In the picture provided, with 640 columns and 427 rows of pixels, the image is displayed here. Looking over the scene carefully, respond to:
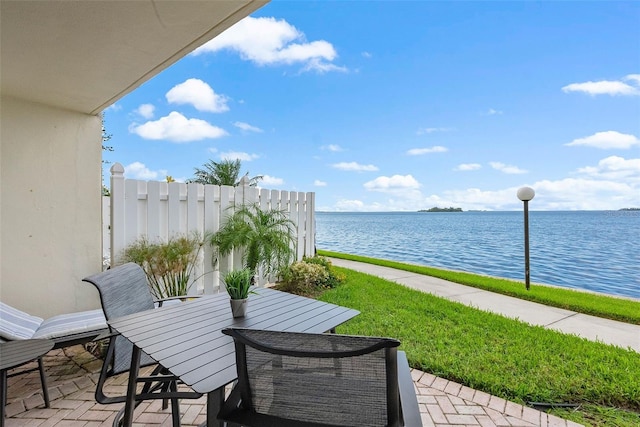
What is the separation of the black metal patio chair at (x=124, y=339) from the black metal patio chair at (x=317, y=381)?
65 cm

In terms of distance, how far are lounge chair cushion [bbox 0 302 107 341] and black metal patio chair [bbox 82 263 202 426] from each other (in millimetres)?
643

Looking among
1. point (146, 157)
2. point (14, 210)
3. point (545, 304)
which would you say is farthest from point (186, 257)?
point (146, 157)

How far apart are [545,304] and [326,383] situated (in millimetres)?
4811

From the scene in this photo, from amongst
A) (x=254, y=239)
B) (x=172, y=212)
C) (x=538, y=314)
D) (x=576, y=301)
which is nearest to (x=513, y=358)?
(x=538, y=314)

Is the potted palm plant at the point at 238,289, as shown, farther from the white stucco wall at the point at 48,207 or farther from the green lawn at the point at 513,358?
the white stucco wall at the point at 48,207

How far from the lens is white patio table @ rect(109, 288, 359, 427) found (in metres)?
1.22

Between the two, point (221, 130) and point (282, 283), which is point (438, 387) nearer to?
point (282, 283)

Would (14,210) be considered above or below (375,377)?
above

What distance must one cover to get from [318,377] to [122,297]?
164 cm

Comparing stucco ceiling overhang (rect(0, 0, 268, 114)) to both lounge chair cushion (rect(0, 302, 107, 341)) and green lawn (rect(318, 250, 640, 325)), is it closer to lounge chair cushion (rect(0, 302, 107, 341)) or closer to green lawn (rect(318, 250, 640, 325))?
lounge chair cushion (rect(0, 302, 107, 341))

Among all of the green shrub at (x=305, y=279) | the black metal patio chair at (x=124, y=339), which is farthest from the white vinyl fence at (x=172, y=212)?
the black metal patio chair at (x=124, y=339)

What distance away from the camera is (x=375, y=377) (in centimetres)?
96

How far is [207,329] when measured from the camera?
167 cm

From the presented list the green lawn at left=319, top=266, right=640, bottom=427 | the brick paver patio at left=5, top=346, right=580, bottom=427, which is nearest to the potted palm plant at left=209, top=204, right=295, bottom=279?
the green lawn at left=319, top=266, right=640, bottom=427
